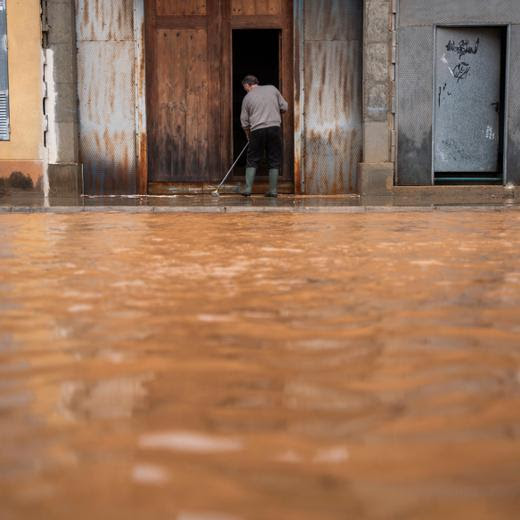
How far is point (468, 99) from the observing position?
16312 mm

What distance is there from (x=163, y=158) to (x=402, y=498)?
608 inches

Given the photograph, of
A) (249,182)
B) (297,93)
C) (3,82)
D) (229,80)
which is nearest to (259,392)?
(249,182)

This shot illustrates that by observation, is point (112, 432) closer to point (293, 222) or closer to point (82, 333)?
point (82, 333)

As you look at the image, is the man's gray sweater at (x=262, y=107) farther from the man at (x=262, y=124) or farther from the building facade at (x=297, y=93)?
the building facade at (x=297, y=93)

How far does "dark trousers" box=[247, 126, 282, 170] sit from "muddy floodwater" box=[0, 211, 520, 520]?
10139mm

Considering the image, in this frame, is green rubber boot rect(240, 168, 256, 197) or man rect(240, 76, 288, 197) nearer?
man rect(240, 76, 288, 197)

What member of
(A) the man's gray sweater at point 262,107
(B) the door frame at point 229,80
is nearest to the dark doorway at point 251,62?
(B) the door frame at point 229,80

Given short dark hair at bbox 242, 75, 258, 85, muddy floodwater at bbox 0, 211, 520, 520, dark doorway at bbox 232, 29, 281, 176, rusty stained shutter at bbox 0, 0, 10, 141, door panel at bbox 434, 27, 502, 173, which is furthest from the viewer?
dark doorway at bbox 232, 29, 281, 176

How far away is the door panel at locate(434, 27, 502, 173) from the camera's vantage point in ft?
52.7

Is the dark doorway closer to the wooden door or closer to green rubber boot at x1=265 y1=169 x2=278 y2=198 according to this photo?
the wooden door

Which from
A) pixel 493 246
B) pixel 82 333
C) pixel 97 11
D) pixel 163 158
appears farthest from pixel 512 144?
pixel 82 333

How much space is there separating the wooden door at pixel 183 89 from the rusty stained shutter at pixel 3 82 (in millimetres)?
2213

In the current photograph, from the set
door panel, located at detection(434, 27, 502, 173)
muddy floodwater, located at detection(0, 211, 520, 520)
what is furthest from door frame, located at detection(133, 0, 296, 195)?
muddy floodwater, located at detection(0, 211, 520, 520)

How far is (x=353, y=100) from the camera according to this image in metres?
16.3
